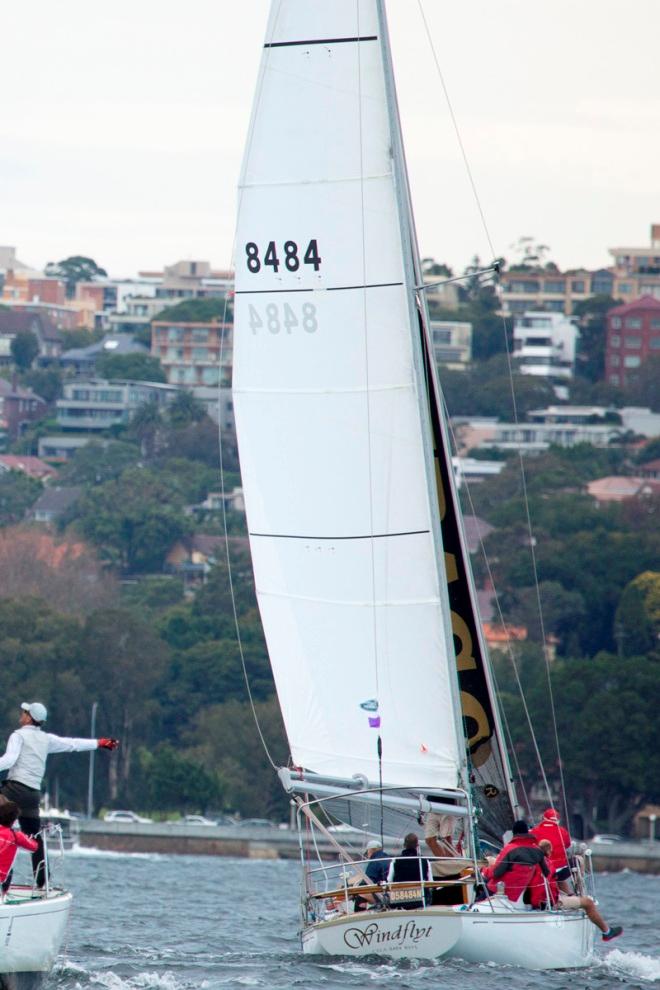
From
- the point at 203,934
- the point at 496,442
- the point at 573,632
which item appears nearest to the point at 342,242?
the point at 203,934

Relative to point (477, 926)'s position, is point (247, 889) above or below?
below

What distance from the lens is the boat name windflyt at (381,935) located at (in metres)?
17.5

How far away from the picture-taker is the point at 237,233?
A: 19.5 meters

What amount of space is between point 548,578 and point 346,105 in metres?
67.4

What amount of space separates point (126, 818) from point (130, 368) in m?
88.4

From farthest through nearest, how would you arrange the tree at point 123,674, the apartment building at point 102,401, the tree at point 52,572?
the apartment building at point 102,401 → the tree at point 52,572 → the tree at point 123,674

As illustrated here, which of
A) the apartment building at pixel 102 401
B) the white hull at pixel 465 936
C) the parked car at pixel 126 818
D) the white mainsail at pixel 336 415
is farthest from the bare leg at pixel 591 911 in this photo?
the apartment building at pixel 102 401

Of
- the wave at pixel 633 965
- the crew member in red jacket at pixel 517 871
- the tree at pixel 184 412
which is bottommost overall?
the wave at pixel 633 965

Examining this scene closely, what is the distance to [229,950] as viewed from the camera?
21.8 meters

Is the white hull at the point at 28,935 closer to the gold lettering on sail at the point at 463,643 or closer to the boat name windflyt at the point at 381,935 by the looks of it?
the boat name windflyt at the point at 381,935

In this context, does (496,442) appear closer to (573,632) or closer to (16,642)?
(573,632)

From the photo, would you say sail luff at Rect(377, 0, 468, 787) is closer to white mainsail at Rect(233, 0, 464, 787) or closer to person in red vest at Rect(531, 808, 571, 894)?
white mainsail at Rect(233, 0, 464, 787)

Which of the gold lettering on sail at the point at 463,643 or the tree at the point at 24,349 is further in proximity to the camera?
the tree at the point at 24,349

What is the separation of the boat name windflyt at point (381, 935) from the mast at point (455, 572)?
4.93ft
